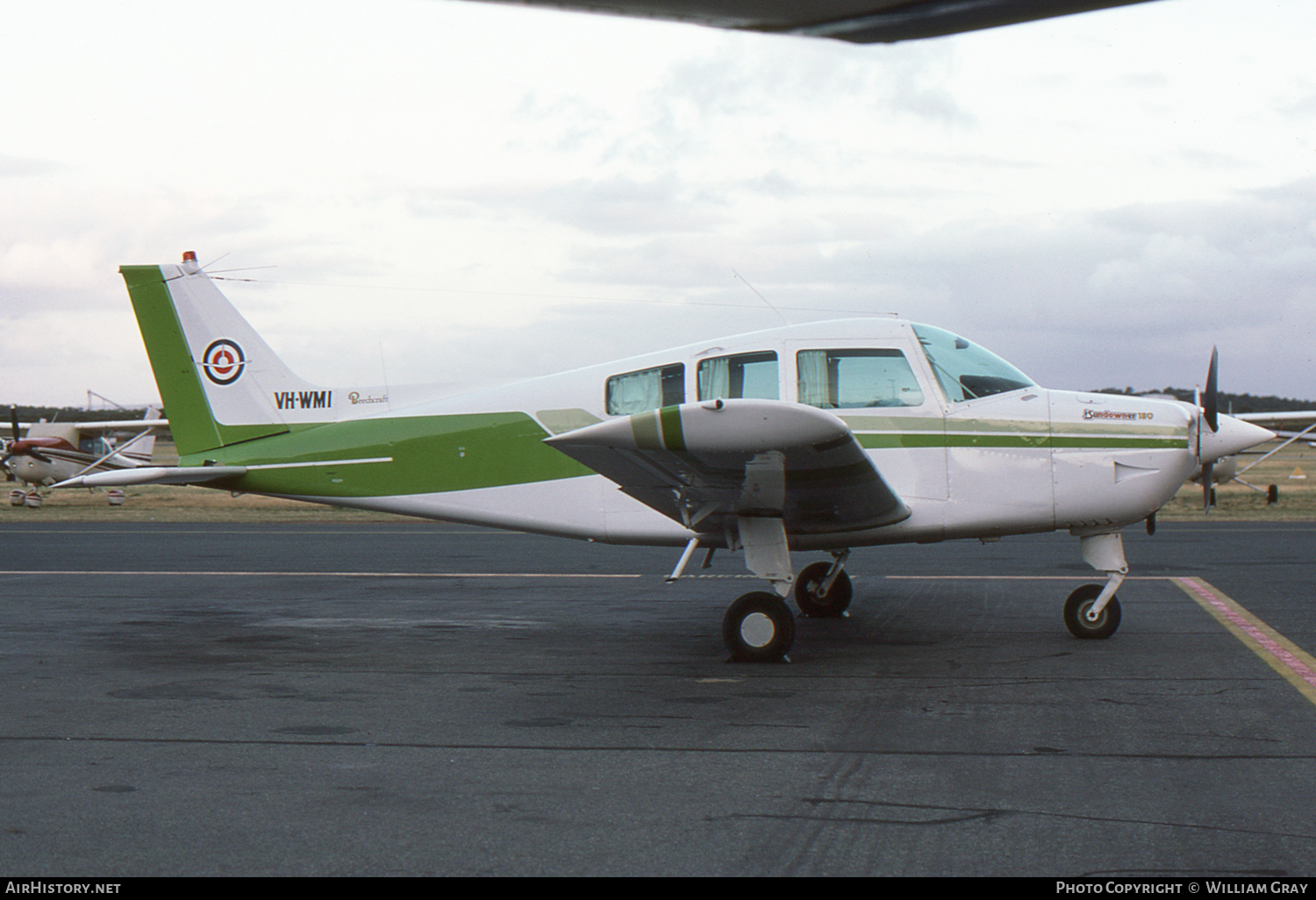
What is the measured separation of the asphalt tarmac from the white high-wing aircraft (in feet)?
82.4

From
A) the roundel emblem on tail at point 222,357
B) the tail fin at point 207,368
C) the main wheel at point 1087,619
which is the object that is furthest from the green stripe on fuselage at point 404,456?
the main wheel at point 1087,619

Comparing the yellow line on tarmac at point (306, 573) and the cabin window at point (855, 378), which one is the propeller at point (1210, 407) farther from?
the yellow line on tarmac at point (306, 573)

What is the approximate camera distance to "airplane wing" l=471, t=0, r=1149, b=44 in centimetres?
158

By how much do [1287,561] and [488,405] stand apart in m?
11.4

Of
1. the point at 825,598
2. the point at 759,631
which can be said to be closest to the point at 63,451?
the point at 825,598

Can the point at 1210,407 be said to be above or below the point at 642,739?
above

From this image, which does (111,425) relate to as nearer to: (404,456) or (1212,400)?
(404,456)

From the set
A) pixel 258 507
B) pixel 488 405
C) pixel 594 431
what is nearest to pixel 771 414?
pixel 594 431

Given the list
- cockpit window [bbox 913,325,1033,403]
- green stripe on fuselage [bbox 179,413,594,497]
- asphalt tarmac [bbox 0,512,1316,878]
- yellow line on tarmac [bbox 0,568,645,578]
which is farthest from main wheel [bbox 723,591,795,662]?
yellow line on tarmac [bbox 0,568,645,578]

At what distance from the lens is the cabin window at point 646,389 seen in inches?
345

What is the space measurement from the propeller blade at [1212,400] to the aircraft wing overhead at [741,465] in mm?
2519

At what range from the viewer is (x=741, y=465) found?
713 centimetres

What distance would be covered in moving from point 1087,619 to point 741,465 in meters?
3.56
